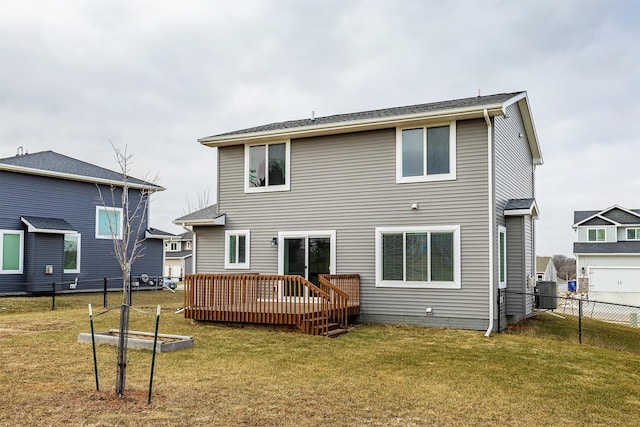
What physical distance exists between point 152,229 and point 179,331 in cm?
1644

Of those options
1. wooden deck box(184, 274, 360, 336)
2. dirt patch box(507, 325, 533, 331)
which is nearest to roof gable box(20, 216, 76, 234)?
wooden deck box(184, 274, 360, 336)

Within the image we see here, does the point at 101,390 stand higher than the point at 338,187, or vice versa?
the point at 338,187

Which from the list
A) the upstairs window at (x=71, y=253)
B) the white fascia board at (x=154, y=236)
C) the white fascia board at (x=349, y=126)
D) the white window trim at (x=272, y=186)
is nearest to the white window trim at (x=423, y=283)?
the white fascia board at (x=349, y=126)

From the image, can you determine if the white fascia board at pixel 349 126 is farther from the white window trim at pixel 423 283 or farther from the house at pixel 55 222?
the house at pixel 55 222

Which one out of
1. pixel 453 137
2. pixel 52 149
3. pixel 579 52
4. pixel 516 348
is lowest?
pixel 516 348

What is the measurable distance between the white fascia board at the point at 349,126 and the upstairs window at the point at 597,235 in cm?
3112

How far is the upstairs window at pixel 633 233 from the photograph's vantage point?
121 ft

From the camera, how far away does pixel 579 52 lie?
17031 mm

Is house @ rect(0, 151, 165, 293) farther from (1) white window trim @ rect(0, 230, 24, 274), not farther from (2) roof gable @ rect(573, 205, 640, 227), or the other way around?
(2) roof gable @ rect(573, 205, 640, 227)

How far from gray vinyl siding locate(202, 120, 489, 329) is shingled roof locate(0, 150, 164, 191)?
7.03 meters

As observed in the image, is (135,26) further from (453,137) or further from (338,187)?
(453,137)

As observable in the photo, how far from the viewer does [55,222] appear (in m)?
21.6

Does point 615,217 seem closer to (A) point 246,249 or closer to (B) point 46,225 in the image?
(A) point 246,249

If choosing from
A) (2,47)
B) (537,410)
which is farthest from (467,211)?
(2,47)
